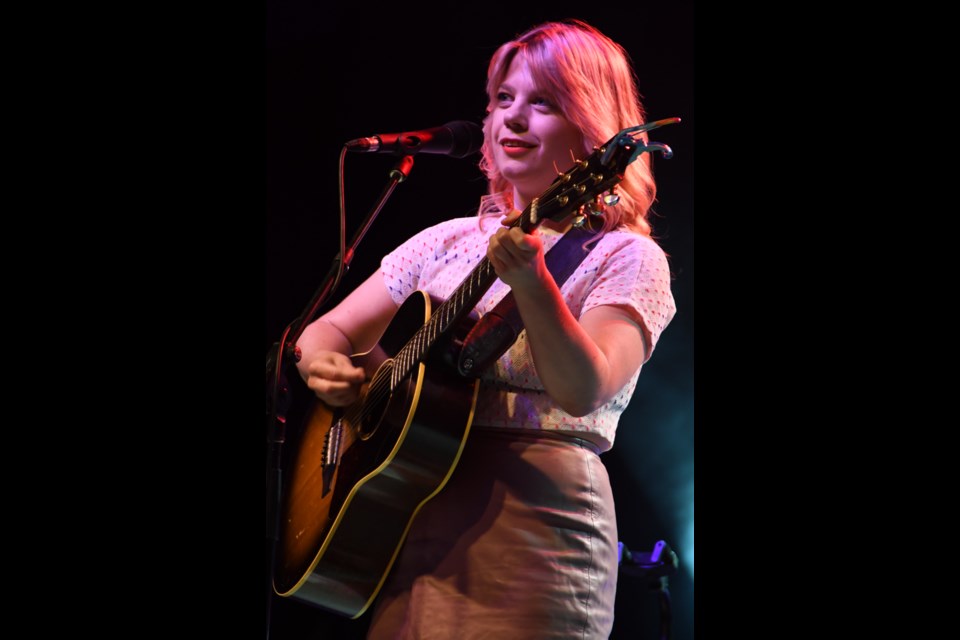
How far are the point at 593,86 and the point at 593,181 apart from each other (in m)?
0.41

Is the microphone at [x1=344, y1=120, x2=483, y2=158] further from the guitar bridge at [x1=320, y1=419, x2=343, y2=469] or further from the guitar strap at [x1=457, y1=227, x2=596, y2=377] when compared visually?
the guitar bridge at [x1=320, y1=419, x2=343, y2=469]

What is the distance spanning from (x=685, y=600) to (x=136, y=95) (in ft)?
Result: 5.67

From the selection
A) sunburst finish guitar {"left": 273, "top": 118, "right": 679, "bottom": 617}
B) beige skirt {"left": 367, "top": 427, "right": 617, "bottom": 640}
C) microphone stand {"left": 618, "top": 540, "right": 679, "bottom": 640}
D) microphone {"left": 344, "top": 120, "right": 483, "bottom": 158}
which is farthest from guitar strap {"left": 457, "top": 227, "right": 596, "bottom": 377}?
microphone stand {"left": 618, "top": 540, "right": 679, "bottom": 640}

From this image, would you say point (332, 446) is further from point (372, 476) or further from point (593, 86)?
point (593, 86)

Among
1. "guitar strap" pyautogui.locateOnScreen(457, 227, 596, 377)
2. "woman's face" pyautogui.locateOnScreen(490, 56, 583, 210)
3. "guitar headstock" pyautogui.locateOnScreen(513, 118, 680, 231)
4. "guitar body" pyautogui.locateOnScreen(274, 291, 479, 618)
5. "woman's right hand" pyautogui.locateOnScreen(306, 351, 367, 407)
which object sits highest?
"woman's face" pyautogui.locateOnScreen(490, 56, 583, 210)

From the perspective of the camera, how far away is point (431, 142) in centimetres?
191

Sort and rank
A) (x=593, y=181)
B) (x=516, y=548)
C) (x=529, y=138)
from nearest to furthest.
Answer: (x=593, y=181) → (x=516, y=548) → (x=529, y=138)

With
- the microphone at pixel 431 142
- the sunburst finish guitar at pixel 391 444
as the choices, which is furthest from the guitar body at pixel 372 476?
the microphone at pixel 431 142

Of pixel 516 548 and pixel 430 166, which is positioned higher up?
pixel 430 166

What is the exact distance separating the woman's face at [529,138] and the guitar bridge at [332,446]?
61 centimetres

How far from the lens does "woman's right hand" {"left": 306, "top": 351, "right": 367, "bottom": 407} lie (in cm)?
197

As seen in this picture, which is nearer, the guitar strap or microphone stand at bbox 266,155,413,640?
the guitar strap

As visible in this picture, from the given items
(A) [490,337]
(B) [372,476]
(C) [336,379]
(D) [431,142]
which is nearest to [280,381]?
(C) [336,379]

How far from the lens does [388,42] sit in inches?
87.1
